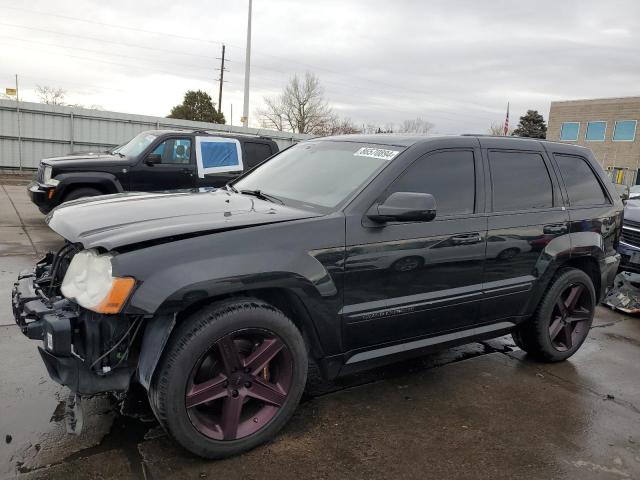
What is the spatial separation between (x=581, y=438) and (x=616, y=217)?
2239 millimetres

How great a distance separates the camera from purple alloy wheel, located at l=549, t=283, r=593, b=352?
14.3 feet

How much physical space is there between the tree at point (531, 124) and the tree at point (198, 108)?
37.8 m

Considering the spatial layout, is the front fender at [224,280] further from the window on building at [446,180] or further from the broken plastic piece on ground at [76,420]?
the window on building at [446,180]

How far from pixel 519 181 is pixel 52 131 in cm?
1786

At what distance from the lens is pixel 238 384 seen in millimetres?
2750

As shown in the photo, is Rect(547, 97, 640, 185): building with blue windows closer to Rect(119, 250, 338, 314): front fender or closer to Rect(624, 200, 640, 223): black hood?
Rect(624, 200, 640, 223): black hood

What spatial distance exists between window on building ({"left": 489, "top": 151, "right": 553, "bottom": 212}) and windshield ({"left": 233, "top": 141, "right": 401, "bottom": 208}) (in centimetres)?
90

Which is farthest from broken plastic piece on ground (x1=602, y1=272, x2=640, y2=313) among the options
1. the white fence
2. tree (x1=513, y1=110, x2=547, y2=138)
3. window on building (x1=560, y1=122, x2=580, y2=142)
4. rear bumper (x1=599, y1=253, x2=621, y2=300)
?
tree (x1=513, y1=110, x2=547, y2=138)

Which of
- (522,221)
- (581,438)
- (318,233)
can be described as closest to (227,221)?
(318,233)

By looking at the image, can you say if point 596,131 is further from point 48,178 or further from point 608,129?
point 48,178

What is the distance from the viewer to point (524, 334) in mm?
4297

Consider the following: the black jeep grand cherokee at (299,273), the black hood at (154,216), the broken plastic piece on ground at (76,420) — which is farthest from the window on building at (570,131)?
the broken plastic piece on ground at (76,420)

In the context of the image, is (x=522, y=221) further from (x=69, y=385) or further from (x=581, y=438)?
(x=69, y=385)

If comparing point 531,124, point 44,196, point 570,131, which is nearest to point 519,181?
point 44,196
